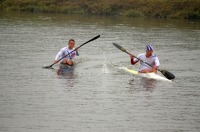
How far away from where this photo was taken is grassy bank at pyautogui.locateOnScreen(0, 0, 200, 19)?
5875cm

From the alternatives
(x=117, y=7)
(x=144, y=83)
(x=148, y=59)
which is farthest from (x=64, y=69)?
(x=117, y=7)

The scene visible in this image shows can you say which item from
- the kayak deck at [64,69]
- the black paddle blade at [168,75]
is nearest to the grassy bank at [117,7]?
the kayak deck at [64,69]

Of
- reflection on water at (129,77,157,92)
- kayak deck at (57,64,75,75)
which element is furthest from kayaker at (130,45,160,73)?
kayak deck at (57,64,75,75)

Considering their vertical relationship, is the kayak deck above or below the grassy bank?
below

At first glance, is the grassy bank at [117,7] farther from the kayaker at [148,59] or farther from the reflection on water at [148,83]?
the reflection on water at [148,83]

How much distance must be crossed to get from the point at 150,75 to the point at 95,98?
477 cm

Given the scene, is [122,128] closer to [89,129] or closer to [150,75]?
[89,129]

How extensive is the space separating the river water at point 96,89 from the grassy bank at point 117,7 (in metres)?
20.3

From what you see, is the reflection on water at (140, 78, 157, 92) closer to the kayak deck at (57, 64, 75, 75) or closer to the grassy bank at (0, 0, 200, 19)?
the kayak deck at (57, 64, 75, 75)

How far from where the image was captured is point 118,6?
6178 cm

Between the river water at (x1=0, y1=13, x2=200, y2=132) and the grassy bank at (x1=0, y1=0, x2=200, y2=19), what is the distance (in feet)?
66.8

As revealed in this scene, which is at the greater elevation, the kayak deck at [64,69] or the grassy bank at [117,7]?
the grassy bank at [117,7]

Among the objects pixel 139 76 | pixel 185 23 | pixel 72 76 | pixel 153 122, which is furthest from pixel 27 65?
pixel 185 23

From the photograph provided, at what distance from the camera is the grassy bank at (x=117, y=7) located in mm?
58750
